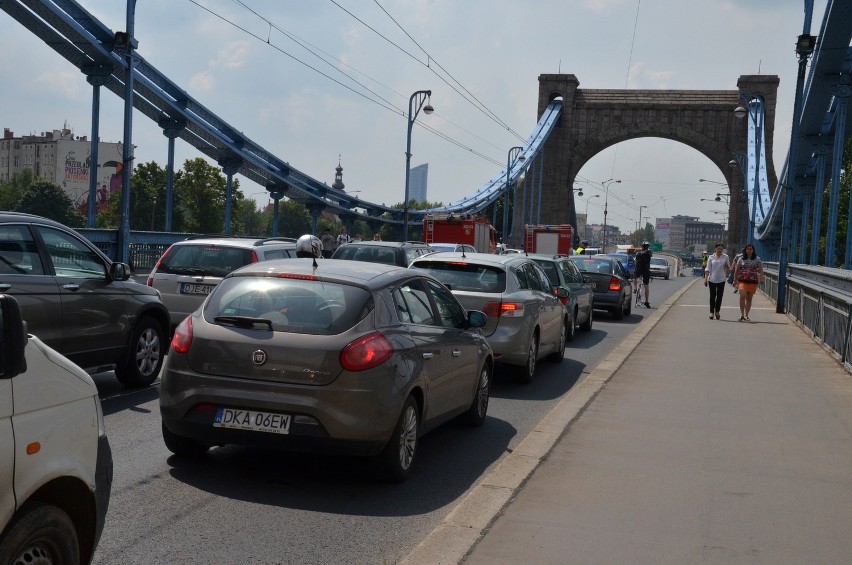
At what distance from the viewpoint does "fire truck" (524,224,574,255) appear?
55812 mm

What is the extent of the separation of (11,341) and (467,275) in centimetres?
874

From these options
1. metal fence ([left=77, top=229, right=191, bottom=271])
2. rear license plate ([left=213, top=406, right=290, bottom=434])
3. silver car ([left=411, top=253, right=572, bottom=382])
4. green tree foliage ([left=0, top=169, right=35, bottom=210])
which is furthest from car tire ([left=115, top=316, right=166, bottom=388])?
green tree foliage ([left=0, top=169, right=35, bottom=210])

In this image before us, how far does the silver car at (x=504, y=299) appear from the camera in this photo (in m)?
11.2

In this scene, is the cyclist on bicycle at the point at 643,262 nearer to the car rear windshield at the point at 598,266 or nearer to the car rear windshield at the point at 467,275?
the car rear windshield at the point at 598,266

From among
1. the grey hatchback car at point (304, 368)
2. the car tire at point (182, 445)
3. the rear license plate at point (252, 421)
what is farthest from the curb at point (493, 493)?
the car tire at point (182, 445)

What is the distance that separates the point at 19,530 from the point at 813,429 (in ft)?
23.7

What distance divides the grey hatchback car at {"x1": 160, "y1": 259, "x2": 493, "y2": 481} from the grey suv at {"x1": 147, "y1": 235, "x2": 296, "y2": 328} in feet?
22.0

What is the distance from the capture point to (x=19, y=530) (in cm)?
319

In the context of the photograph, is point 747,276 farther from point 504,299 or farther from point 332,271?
point 332,271

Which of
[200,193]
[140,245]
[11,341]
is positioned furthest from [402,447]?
[200,193]

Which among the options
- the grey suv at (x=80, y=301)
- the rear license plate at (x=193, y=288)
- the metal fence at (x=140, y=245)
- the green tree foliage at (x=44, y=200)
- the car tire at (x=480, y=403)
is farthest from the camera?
the green tree foliage at (x=44, y=200)

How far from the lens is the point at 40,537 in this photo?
131 inches

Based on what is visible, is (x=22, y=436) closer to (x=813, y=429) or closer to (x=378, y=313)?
(x=378, y=313)

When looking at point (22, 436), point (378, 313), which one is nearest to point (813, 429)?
point (378, 313)
